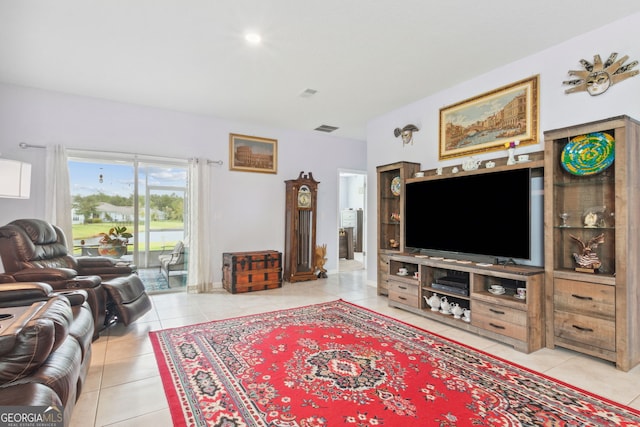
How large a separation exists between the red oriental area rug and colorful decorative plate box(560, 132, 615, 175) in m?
1.70

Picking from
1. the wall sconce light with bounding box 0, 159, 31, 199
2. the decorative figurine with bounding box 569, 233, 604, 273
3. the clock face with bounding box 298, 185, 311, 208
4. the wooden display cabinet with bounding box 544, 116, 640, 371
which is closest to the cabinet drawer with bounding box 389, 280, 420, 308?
the wooden display cabinet with bounding box 544, 116, 640, 371

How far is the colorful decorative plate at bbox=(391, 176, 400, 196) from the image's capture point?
4.55m

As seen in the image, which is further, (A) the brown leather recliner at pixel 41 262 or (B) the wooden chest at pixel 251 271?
(B) the wooden chest at pixel 251 271

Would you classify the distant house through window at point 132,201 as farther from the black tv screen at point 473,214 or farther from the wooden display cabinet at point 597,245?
the wooden display cabinet at point 597,245

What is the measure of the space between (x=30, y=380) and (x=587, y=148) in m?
3.87

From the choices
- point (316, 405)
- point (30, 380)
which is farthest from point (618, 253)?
point (30, 380)

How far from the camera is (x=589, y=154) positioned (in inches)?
103

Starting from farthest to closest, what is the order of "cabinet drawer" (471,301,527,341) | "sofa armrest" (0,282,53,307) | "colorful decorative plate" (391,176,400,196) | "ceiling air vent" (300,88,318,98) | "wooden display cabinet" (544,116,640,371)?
"colorful decorative plate" (391,176,400,196), "ceiling air vent" (300,88,318,98), "cabinet drawer" (471,301,527,341), "wooden display cabinet" (544,116,640,371), "sofa armrest" (0,282,53,307)

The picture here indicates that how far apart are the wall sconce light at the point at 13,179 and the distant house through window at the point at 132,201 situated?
182 centimetres

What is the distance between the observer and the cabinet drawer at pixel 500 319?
8.96ft

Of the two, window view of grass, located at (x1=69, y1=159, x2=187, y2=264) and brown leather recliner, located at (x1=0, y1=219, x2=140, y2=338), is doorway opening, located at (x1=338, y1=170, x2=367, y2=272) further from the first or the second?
brown leather recliner, located at (x1=0, y1=219, x2=140, y2=338)

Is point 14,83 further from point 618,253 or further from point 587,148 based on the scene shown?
point 618,253

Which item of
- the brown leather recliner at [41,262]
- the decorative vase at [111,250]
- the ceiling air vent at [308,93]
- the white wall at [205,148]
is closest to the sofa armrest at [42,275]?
the brown leather recliner at [41,262]

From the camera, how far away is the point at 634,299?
2.44m
